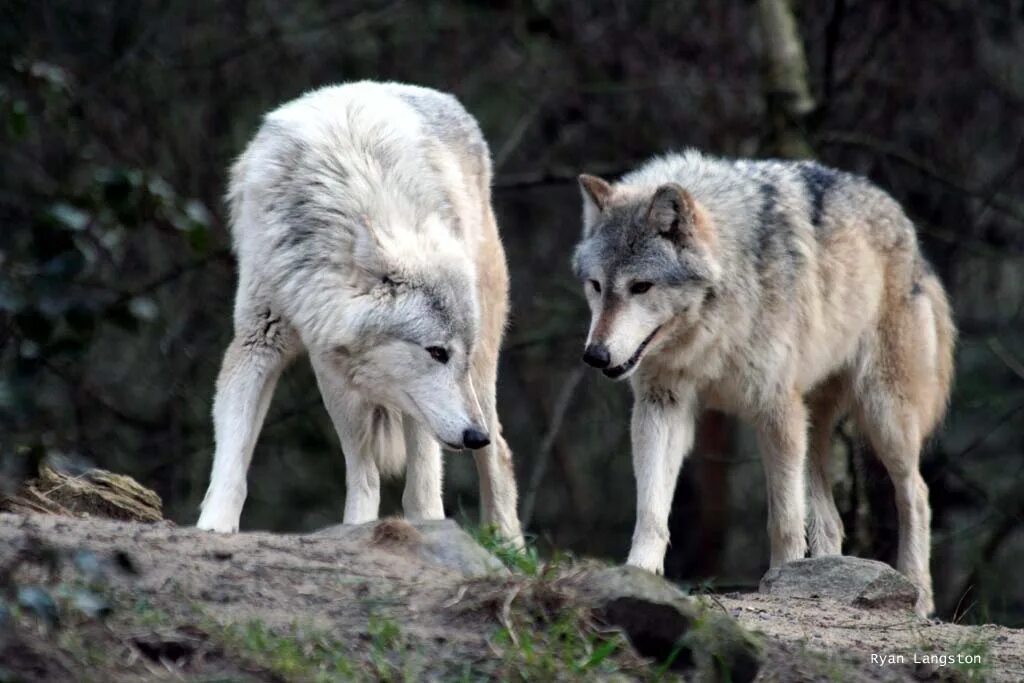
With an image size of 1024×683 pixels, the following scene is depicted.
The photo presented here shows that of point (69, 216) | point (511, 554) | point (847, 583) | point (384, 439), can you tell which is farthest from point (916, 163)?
point (69, 216)

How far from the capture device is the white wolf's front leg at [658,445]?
21.2ft

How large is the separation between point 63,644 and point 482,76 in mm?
9294

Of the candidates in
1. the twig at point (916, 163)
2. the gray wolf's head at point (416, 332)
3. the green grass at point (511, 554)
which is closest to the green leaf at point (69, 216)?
the green grass at point (511, 554)

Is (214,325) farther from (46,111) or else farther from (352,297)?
(46,111)

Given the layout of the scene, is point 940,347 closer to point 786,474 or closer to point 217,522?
point 786,474

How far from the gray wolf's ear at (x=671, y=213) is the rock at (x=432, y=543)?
2.37 metres

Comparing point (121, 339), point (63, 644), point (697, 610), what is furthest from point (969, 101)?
point (63, 644)

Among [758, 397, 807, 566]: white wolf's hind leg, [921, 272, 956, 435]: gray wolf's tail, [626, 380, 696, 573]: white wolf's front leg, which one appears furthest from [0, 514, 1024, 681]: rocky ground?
[921, 272, 956, 435]: gray wolf's tail

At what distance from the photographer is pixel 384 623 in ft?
12.1

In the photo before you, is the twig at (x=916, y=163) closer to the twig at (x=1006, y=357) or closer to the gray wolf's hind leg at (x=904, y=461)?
the twig at (x=1006, y=357)

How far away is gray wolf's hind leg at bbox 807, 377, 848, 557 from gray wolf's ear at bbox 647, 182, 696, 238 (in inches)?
63.7

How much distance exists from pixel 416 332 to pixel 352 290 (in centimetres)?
28

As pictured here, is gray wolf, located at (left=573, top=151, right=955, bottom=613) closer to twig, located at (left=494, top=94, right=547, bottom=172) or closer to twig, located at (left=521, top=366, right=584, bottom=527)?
twig, located at (left=521, top=366, right=584, bottom=527)

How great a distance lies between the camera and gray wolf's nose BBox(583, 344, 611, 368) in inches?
242
